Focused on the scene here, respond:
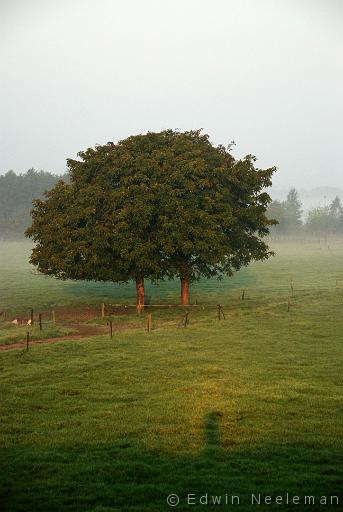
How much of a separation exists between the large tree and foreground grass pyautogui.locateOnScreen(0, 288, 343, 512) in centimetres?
966

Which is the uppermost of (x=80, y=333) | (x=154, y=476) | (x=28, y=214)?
(x=28, y=214)

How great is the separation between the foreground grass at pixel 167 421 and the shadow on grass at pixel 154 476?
33 mm

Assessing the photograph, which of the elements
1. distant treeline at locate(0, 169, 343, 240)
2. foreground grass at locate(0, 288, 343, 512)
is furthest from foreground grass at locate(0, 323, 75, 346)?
distant treeline at locate(0, 169, 343, 240)

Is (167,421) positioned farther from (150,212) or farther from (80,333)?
(150,212)

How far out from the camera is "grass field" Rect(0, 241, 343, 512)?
12750mm

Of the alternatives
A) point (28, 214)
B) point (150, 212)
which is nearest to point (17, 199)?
point (28, 214)

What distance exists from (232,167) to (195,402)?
28.1 m

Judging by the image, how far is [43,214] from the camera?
142 ft

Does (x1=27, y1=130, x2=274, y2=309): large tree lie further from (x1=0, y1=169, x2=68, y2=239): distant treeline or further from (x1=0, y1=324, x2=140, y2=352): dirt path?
(x1=0, y1=169, x2=68, y2=239): distant treeline

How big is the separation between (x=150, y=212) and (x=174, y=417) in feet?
73.2

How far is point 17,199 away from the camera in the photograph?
18875 centimetres

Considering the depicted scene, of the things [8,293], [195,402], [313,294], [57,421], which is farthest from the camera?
[8,293]

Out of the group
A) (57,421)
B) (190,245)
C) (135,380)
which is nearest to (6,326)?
(190,245)

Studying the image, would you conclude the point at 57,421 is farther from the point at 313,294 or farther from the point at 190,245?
the point at 313,294
